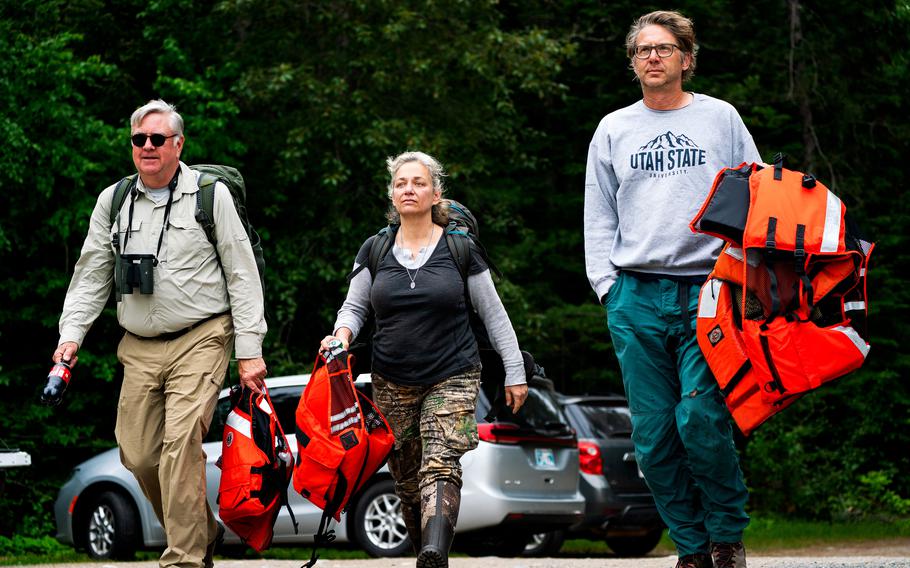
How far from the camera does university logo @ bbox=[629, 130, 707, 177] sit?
19.4 feet

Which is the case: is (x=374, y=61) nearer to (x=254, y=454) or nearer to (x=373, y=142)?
(x=373, y=142)

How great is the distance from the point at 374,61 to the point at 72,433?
6281 mm

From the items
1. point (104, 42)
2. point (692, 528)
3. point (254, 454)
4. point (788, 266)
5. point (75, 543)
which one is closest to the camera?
point (788, 266)

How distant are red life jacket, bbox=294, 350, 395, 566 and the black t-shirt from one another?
193 millimetres

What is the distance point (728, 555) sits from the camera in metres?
5.66

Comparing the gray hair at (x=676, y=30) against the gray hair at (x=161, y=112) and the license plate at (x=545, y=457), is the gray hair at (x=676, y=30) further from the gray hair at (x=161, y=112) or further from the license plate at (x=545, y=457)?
the license plate at (x=545, y=457)

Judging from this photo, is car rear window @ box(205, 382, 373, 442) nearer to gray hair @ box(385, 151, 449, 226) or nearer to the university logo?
gray hair @ box(385, 151, 449, 226)

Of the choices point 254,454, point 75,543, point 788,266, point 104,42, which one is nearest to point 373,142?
point 104,42

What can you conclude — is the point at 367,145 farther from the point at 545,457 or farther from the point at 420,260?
the point at 420,260

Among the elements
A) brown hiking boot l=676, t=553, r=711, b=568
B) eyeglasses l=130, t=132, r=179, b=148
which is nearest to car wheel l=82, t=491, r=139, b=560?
eyeglasses l=130, t=132, r=179, b=148

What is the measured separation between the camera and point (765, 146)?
2330cm

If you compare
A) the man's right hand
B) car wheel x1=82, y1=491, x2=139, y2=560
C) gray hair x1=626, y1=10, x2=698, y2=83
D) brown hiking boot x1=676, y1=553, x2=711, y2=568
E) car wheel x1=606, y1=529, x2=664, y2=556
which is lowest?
car wheel x1=606, y1=529, x2=664, y2=556

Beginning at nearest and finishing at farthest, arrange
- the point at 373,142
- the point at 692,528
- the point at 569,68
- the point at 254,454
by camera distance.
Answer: the point at 692,528
the point at 254,454
the point at 373,142
the point at 569,68

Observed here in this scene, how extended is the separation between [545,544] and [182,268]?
8.30 metres
